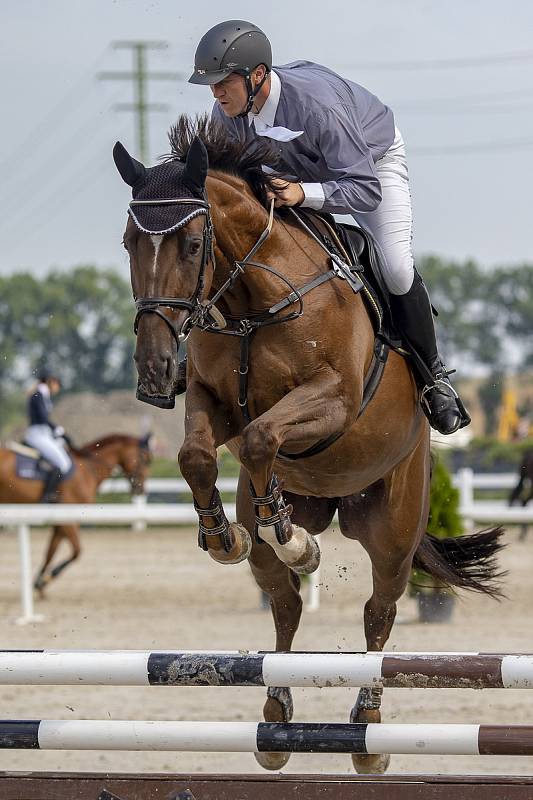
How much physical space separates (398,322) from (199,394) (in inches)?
38.1

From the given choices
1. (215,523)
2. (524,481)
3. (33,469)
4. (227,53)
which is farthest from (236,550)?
(524,481)

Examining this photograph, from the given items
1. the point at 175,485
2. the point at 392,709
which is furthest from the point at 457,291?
the point at 392,709

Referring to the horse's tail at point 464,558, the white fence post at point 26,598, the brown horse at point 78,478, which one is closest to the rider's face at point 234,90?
the horse's tail at point 464,558

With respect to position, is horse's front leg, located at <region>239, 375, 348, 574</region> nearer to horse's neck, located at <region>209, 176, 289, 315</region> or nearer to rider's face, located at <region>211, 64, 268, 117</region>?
horse's neck, located at <region>209, 176, 289, 315</region>

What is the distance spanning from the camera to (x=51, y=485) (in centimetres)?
1266

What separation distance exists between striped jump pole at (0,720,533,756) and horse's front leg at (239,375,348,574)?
2.31 ft

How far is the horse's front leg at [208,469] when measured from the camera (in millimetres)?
3959

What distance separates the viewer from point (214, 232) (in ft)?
12.6

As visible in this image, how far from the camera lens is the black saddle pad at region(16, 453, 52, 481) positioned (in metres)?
12.7

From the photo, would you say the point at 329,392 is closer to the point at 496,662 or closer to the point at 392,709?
the point at 496,662

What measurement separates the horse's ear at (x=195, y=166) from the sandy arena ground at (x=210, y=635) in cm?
208

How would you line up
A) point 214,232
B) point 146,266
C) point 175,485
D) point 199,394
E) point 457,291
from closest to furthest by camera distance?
1. point 146,266
2. point 214,232
3. point 199,394
4. point 175,485
5. point 457,291

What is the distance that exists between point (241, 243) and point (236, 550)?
112 cm

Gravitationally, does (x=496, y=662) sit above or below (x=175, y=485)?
above
